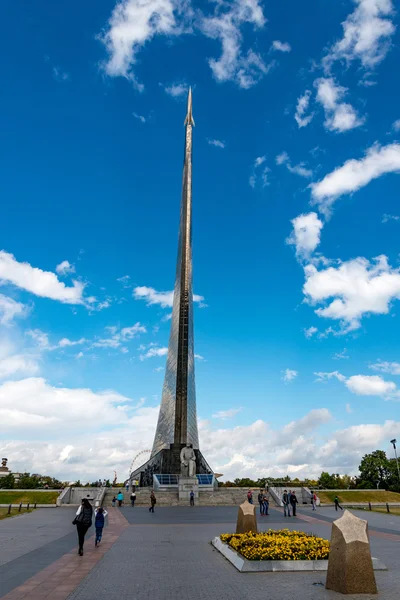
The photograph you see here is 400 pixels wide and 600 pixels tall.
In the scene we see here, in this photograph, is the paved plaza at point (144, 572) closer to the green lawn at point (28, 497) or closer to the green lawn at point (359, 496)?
the green lawn at point (28, 497)

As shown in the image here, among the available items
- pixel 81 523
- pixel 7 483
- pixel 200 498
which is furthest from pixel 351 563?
pixel 7 483

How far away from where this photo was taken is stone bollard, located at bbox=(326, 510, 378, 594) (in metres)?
6.79

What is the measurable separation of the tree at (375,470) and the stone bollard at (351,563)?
147 feet

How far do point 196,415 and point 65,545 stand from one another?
39.1 meters

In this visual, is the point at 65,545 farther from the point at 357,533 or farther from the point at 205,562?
the point at 357,533

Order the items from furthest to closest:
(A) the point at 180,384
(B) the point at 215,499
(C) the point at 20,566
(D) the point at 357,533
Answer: (A) the point at 180,384, (B) the point at 215,499, (C) the point at 20,566, (D) the point at 357,533

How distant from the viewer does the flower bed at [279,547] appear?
8.47m

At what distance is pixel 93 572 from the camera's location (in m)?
8.23

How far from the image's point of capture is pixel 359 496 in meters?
32.2

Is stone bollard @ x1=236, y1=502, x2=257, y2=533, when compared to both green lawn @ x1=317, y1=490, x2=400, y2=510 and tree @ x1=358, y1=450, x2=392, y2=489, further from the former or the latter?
tree @ x1=358, y1=450, x2=392, y2=489

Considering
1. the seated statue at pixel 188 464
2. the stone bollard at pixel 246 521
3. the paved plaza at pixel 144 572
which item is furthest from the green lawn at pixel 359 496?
the stone bollard at pixel 246 521

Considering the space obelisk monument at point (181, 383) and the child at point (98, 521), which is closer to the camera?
the child at point (98, 521)

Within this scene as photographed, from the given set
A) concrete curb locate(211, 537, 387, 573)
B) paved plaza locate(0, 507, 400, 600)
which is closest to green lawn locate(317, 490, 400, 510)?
paved plaza locate(0, 507, 400, 600)

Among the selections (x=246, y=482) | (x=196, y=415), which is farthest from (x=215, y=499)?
(x=196, y=415)
